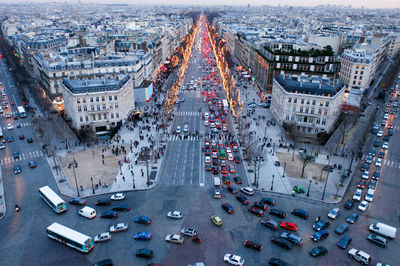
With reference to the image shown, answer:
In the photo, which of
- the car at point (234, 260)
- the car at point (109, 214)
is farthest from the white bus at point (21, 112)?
the car at point (234, 260)

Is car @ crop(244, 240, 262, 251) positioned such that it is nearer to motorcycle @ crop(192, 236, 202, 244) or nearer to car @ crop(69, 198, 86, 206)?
motorcycle @ crop(192, 236, 202, 244)

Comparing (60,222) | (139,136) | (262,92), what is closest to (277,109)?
(262,92)

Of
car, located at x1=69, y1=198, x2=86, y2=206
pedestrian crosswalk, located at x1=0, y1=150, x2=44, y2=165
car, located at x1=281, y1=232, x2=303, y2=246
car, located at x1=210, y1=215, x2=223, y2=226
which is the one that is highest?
car, located at x1=281, y1=232, x2=303, y2=246

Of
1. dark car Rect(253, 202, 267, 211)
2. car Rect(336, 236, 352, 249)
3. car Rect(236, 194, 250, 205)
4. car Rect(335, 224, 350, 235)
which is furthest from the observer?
car Rect(236, 194, 250, 205)

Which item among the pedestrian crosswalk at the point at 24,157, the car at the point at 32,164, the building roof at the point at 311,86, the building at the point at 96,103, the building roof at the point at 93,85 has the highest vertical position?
the building roof at the point at 311,86

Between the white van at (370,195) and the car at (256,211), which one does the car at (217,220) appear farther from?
the white van at (370,195)

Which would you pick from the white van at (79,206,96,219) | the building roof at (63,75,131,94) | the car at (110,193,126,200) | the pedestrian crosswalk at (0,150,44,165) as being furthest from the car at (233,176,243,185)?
the pedestrian crosswalk at (0,150,44,165)
